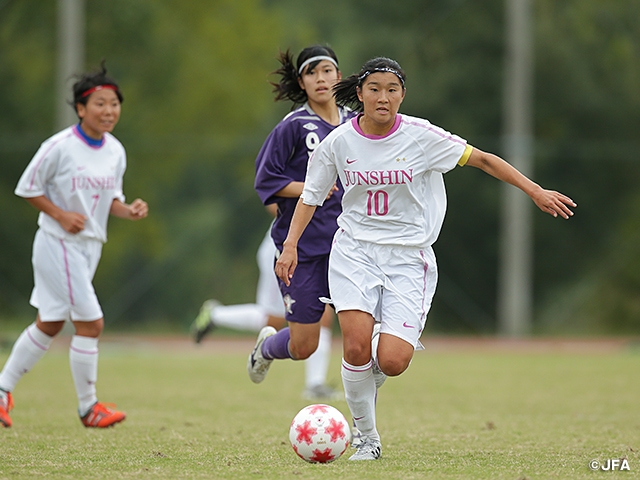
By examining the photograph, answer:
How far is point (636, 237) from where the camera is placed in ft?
50.9

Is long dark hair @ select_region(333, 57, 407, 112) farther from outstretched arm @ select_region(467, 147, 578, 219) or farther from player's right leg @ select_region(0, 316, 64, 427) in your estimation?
player's right leg @ select_region(0, 316, 64, 427)

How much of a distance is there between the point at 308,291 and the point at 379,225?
87 cm

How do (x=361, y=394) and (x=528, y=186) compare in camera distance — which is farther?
(x=361, y=394)

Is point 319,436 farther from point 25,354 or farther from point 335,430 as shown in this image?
point 25,354

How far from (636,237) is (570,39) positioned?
11.2ft

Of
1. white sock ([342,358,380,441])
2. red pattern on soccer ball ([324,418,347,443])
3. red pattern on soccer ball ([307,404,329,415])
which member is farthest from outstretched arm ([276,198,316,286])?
red pattern on soccer ball ([324,418,347,443])

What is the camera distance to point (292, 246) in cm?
502

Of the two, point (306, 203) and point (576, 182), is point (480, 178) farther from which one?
point (306, 203)

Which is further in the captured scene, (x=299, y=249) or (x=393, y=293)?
(x=299, y=249)

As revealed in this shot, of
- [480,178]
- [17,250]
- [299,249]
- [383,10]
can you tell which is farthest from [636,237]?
[299,249]

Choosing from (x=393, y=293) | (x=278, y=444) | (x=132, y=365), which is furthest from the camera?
(x=132, y=365)

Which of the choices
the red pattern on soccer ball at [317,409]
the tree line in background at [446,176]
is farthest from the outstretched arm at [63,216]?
the tree line in background at [446,176]

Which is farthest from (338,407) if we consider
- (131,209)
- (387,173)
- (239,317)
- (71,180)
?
(387,173)

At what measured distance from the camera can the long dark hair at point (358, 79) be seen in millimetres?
4992
